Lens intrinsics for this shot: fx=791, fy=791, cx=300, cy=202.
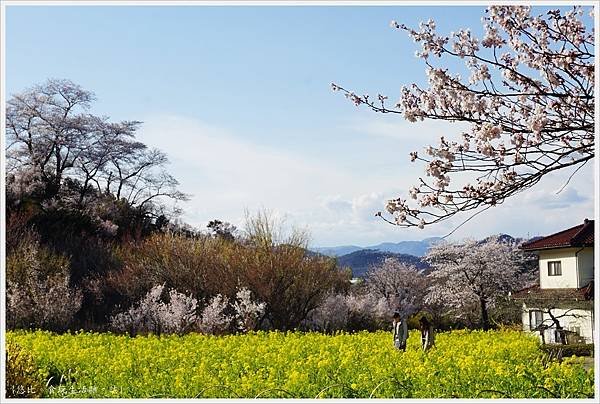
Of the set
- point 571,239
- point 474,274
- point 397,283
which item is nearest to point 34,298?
point 571,239

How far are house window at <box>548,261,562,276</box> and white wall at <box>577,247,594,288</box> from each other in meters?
0.48

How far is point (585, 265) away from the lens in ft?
40.2

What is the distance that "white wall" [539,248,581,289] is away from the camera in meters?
12.4

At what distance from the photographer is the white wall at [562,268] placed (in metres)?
12.4

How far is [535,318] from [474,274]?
486 cm

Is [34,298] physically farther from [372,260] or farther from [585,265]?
[372,260]

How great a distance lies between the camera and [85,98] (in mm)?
17375

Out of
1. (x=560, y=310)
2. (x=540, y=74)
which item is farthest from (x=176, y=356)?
(x=560, y=310)

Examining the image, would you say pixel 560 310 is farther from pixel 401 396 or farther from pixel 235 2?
pixel 235 2

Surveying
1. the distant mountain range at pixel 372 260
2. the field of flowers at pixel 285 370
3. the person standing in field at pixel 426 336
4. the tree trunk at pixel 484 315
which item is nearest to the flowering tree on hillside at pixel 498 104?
the field of flowers at pixel 285 370

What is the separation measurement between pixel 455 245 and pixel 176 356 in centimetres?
1200

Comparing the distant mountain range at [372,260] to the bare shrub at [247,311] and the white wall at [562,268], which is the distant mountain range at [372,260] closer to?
the white wall at [562,268]

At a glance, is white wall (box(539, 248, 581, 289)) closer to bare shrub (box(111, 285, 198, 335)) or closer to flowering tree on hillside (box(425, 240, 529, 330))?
flowering tree on hillside (box(425, 240, 529, 330))

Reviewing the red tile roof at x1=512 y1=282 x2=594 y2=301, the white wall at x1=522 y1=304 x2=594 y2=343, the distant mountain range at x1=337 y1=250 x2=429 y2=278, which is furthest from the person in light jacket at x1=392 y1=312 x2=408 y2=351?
the distant mountain range at x1=337 y1=250 x2=429 y2=278
